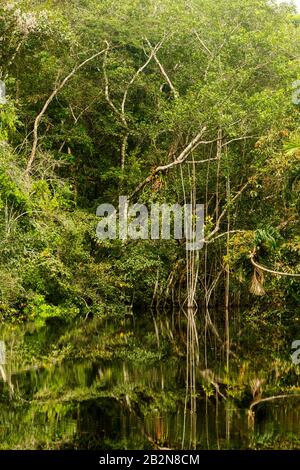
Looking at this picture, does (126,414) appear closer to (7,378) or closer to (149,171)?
(7,378)

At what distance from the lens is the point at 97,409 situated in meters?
6.52

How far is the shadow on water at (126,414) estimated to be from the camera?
5371 millimetres

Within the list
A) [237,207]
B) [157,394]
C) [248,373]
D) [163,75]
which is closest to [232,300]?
[237,207]

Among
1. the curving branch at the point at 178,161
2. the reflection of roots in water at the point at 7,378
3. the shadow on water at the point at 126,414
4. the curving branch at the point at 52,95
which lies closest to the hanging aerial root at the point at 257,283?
the shadow on water at the point at 126,414

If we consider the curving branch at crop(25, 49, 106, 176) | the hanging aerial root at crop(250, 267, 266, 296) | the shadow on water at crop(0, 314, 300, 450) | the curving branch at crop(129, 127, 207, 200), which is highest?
the curving branch at crop(25, 49, 106, 176)

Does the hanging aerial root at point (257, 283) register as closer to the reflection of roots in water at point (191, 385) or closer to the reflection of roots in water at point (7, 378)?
the reflection of roots in water at point (191, 385)

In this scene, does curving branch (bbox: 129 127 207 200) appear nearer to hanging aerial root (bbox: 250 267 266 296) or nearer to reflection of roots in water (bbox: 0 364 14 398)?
hanging aerial root (bbox: 250 267 266 296)

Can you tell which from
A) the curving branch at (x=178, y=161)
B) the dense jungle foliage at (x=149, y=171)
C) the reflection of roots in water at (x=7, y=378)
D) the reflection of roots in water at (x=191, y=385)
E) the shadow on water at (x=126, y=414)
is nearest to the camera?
the shadow on water at (x=126, y=414)

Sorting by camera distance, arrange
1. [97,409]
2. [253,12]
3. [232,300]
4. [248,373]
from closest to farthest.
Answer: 1. [97,409]
2. [248,373]
3. [253,12]
4. [232,300]

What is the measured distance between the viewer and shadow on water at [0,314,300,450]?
17.6 ft

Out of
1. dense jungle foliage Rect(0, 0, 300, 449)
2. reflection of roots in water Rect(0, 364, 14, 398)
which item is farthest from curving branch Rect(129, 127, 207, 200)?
reflection of roots in water Rect(0, 364, 14, 398)

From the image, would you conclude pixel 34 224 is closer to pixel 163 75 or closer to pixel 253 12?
pixel 163 75

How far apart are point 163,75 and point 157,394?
13.0m

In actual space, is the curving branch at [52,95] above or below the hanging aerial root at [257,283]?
above
